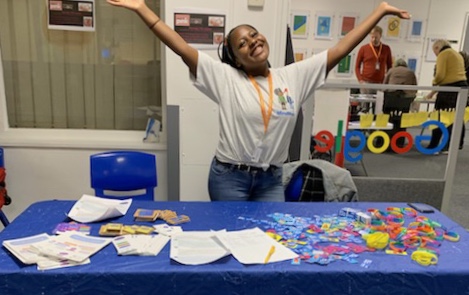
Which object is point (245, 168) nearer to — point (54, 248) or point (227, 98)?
point (227, 98)

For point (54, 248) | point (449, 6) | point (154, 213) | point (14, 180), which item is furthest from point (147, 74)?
point (449, 6)

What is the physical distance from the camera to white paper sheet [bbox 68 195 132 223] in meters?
1.61

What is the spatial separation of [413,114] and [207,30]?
1741 mm

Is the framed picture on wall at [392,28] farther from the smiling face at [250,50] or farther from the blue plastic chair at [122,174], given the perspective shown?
the blue plastic chair at [122,174]

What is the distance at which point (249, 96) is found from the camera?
1.76m

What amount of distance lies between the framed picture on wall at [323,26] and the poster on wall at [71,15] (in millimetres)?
4647

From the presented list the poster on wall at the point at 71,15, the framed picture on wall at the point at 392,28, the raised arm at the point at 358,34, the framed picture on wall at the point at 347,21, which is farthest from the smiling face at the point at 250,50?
the framed picture on wall at the point at 392,28

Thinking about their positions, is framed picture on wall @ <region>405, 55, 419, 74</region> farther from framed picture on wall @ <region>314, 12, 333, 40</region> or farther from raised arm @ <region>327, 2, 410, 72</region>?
raised arm @ <region>327, 2, 410, 72</region>

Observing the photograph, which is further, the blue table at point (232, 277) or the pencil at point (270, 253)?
the pencil at point (270, 253)

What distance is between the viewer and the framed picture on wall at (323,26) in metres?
6.69

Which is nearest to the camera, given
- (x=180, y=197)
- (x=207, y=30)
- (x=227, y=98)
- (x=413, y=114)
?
(x=227, y=98)

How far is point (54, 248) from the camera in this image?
4.38 ft

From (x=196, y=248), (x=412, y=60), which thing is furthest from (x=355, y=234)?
(x=412, y=60)

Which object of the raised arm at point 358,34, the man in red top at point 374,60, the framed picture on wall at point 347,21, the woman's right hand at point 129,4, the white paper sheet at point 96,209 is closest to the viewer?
the white paper sheet at point 96,209
